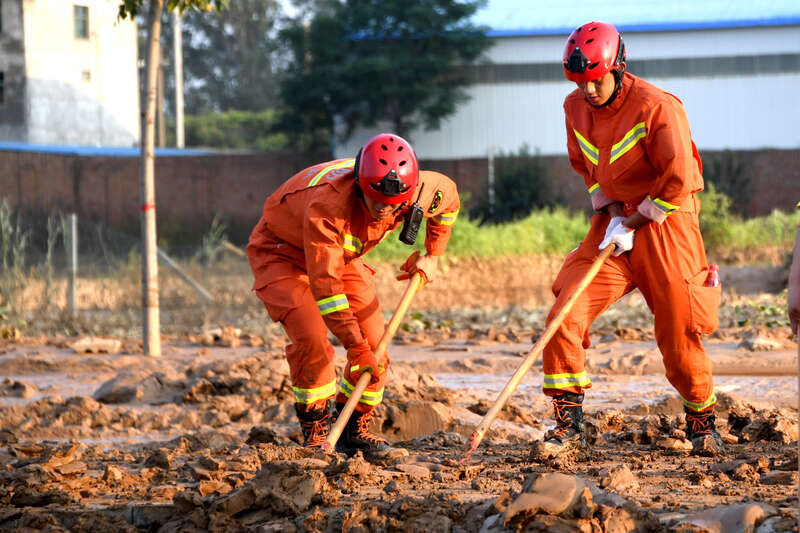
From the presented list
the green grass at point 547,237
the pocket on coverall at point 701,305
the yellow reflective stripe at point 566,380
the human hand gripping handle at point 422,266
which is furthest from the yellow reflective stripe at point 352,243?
the green grass at point 547,237

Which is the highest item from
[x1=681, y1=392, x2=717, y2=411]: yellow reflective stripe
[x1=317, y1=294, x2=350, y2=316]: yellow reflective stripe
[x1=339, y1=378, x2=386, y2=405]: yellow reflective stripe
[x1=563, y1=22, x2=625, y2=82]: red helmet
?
Answer: [x1=563, y1=22, x2=625, y2=82]: red helmet

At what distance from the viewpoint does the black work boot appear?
17.9 ft

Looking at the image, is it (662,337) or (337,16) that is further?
(337,16)

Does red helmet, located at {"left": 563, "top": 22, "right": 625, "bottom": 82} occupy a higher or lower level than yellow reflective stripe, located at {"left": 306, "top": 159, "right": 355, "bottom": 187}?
higher

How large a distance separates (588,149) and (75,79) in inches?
1131

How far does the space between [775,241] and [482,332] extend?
360 inches

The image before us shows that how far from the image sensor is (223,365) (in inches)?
325

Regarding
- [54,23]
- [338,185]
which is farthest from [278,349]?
[54,23]

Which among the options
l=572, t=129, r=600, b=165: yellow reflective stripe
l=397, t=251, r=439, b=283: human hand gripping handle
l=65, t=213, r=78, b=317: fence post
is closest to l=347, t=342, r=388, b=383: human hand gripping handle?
l=397, t=251, r=439, b=283: human hand gripping handle

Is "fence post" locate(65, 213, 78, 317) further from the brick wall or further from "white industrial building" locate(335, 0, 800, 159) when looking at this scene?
"white industrial building" locate(335, 0, 800, 159)

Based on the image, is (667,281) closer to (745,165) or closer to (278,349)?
(278,349)

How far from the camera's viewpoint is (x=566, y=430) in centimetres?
504

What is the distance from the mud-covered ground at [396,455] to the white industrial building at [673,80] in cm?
1783

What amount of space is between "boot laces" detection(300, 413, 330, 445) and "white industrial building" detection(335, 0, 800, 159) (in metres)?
21.6
